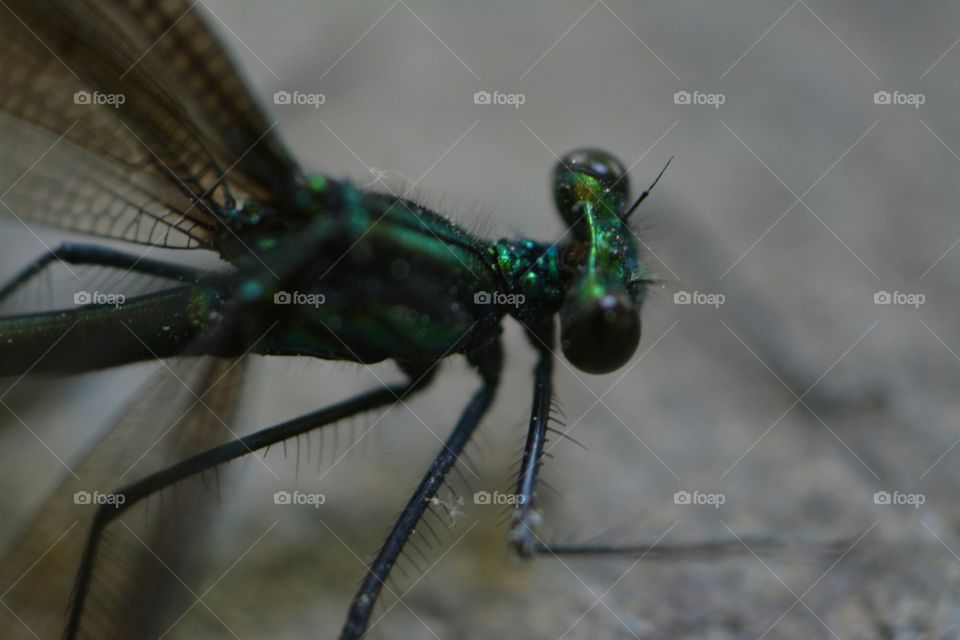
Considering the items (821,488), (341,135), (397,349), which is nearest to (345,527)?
(397,349)

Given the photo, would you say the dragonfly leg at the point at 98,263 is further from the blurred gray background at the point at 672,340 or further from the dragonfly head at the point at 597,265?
the dragonfly head at the point at 597,265

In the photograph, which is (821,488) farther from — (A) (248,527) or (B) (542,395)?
(A) (248,527)

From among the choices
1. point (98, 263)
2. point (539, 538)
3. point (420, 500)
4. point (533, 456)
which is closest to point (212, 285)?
point (98, 263)

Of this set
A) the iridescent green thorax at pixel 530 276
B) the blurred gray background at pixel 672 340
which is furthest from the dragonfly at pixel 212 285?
the blurred gray background at pixel 672 340

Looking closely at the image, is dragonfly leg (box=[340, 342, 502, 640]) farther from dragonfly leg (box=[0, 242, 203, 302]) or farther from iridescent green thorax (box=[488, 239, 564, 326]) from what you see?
dragonfly leg (box=[0, 242, 203, 302])

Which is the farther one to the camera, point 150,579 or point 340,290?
point 340,290

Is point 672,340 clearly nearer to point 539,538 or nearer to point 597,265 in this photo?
point 597,265
